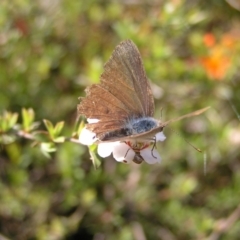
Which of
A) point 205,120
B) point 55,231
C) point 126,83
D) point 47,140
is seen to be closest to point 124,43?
point 126,83

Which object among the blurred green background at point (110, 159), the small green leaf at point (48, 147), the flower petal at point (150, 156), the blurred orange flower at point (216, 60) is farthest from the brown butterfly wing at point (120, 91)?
the blurred orange flower at point (216, 60)

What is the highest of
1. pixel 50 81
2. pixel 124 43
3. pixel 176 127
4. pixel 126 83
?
pixel 124 43

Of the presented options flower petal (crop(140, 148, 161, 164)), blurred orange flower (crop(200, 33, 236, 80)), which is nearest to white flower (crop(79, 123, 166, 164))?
flower petal (crop(140, 148, 161, 164))

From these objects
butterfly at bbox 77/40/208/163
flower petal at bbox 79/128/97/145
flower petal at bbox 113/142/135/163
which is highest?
butterfly at bbox 77/40/208/163

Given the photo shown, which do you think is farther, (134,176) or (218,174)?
(218,174)

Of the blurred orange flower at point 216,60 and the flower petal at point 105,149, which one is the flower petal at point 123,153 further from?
the blurred orange flower at point 216,60

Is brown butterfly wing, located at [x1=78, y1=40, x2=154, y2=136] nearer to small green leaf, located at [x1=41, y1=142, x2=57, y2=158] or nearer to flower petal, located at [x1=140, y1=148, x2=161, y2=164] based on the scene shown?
flower petal, located at [x1=140, y1=148, x2=161, y2=164]

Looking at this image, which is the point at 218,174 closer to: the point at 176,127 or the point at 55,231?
the point at 176,127

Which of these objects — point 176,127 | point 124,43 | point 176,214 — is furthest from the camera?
point 176,127
